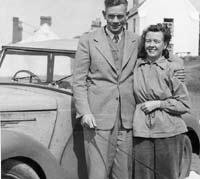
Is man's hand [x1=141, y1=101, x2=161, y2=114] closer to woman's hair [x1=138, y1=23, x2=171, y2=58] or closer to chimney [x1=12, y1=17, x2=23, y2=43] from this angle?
woman's hair [x1=138, y1=23, x2=171, y2=58]

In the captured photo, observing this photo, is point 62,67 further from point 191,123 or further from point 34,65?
point 191,123

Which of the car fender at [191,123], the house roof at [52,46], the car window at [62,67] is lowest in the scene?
the car fender at [191,123]

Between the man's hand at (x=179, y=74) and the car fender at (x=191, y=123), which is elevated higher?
the man's hand at (x=179, y=74)

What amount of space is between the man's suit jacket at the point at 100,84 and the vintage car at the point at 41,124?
0.34 meters

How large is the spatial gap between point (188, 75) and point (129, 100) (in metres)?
20.8

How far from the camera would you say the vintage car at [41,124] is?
10.0ft

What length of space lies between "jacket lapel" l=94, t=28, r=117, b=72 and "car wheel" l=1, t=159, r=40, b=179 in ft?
3.27

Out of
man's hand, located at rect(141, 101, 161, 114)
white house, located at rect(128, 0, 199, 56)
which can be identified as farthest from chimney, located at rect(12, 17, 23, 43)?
man's hand, located at rect(141, 101, 161, 114)

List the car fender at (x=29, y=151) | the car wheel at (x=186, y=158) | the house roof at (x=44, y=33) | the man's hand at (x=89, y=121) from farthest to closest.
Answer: the house roof at (x=44, y=33), the car wheel at (x=186, y=158), the man's hand at (x=89, y=121), the car fender at (x=29, y=151)

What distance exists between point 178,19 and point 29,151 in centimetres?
3063

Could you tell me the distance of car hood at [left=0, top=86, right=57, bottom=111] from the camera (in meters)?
3.27

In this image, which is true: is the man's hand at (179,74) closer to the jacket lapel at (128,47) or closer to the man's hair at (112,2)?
the jacket lapel at (128,47)

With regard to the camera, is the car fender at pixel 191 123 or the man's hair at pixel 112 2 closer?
the man's hair at pixel 112 2

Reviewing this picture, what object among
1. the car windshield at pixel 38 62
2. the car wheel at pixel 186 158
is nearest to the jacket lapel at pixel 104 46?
the car windshield at pixel 38 62
